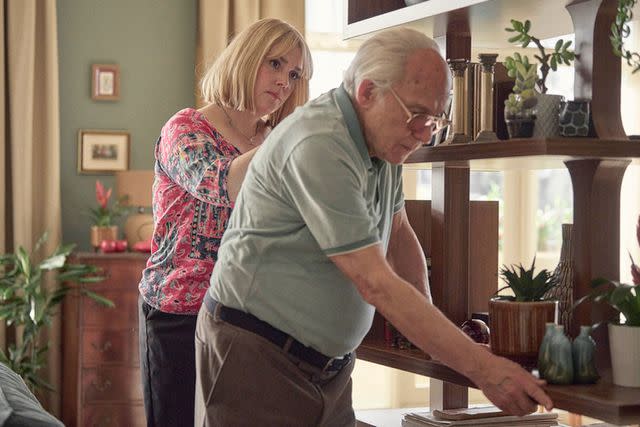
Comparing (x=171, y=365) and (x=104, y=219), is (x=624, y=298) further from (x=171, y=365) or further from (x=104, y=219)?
(x=104, y=219)

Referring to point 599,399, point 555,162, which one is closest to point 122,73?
point 555,162

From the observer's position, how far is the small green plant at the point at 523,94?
2.21 meters

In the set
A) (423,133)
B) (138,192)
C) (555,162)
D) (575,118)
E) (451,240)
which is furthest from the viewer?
(138,192)

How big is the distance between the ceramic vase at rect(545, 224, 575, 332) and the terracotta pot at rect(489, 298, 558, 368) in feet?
0.28

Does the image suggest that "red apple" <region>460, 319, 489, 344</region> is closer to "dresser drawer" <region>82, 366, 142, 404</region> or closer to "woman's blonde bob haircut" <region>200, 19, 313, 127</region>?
"woman's blonde bob haircut" <region>200, 19, 313, 127</region>

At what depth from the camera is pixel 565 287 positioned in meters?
2.32

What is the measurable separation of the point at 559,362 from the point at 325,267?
523mm

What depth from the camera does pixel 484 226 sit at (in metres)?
2.93

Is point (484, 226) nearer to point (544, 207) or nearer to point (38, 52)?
point (38, 52)

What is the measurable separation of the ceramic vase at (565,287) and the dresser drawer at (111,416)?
3.02m

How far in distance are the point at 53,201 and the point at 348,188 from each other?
3748 mm

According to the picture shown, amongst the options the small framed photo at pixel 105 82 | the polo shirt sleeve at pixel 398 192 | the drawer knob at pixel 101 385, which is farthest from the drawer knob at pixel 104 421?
the polo shirt sleeve at pixel 398 192

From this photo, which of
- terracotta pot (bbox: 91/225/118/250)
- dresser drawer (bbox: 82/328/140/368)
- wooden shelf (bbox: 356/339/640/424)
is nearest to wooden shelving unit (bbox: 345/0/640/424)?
wooden shelf (bbox: 356/339/640/424)

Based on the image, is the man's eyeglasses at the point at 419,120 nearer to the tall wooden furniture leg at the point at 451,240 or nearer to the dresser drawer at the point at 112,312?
the tall wooden furniture leg at the point at 451,240
